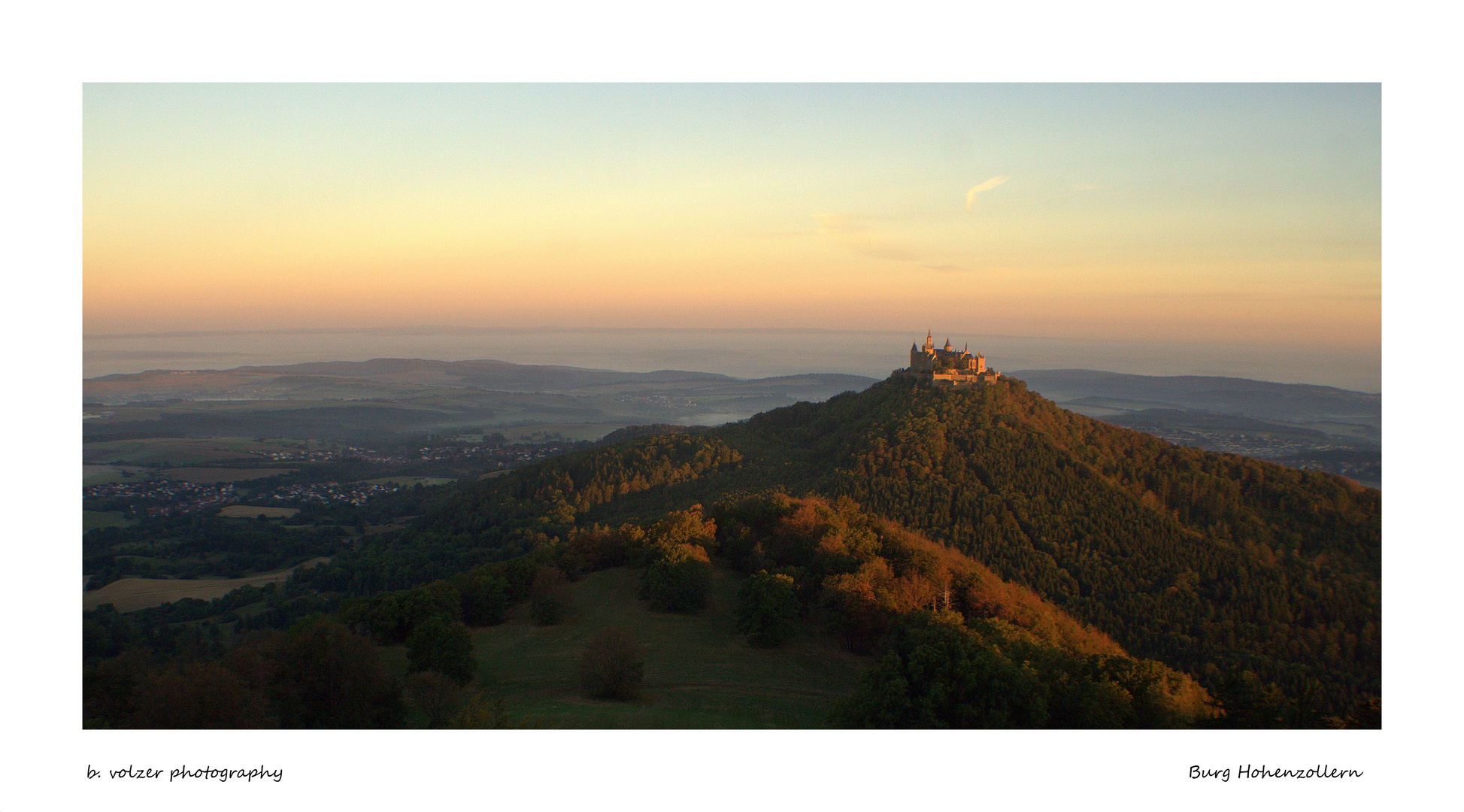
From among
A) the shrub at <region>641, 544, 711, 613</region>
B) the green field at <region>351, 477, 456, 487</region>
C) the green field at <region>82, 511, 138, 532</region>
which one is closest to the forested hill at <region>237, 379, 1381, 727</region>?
the shrub at <region>641, 544, 711, 613</region>

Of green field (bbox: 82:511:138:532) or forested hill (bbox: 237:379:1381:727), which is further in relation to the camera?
green field (bbox: 82:511:138:532)

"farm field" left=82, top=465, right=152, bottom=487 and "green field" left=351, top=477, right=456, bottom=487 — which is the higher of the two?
"farm field" left=82, top=465, right=152, bottom=487

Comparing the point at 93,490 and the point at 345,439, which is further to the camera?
the point at 345,439

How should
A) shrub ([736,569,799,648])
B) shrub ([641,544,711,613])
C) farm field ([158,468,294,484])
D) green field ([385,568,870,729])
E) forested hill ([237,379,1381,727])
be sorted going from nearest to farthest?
green field ([385,568,870,729]) → shrub ([736,569,799,648]) → shrub ([641,544,711,613]) → forested hill ([237,379,1381,727]) → farm field ([158,468,294,484])

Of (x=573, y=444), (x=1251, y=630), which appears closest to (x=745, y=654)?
(x=1251, y=630)

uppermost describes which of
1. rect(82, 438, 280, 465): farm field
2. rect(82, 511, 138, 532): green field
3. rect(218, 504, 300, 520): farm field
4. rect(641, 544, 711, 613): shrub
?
rect(82, 438, 280, 465): farm field

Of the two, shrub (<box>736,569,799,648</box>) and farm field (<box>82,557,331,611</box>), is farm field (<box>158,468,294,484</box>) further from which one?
shrub (<box>736,569,799,648</box>)

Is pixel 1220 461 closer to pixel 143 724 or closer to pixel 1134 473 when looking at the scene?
pixel 1134 473
